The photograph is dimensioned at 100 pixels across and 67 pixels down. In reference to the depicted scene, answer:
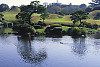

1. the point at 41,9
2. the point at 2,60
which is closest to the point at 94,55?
the point at 2,60

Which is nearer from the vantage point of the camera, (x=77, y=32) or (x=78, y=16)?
(x=77, y=32)

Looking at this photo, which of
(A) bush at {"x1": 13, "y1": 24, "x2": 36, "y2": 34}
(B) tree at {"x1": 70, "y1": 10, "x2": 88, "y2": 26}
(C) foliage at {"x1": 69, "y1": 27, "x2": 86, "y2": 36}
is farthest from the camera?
(B) tree at {"x1": 70, "y1": 10, "x2": 88, "y2": 26}

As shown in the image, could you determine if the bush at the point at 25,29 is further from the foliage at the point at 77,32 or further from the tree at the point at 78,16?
the tree at the point at 78,16

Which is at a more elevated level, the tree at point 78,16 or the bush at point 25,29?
the tree at point 78,16

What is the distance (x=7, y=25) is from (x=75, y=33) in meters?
82.0

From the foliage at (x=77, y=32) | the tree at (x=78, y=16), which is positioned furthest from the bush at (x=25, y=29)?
the tree at (x=78, y=16)

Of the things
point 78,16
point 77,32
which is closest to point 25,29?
point 77,32

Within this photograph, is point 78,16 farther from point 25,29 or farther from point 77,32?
point 25,29

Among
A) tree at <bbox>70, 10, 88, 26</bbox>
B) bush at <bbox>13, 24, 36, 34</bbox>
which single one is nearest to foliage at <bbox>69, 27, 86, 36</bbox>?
bush at <bbox>13, 24, 36, 34</bbox>

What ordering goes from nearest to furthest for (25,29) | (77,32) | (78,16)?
(77,32)
(25,29)
(78,16)

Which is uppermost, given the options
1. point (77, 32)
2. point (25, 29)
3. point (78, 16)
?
point (78, 16)

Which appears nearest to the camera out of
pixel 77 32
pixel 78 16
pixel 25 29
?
pixel 77 32

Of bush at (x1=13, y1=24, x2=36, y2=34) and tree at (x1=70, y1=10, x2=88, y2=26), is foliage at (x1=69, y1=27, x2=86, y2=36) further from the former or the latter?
tree at (x1=70, y1=10, x2=88, y2=26)

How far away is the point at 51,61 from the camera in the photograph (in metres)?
45.7
